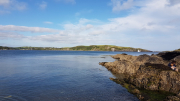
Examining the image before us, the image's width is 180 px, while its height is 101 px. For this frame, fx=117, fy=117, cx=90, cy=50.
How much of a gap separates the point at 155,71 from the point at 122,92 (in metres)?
8.76

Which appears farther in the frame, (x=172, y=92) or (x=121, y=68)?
(x=121, y=68)

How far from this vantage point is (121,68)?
38.8 metres

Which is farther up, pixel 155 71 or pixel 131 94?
pixel 155 71

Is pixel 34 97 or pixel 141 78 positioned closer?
pixel 34 97

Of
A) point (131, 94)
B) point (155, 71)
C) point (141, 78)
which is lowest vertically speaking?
point (131, 94)

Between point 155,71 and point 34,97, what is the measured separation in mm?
22310

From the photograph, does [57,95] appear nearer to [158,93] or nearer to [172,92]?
[158,93]

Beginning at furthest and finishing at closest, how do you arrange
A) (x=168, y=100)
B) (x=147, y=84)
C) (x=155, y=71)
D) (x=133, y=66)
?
(x=133, y=66) → (x=155, y=71) → (x=147, y=84) → (x=168, y=100)

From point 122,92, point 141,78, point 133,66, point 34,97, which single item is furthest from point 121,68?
point 34,97

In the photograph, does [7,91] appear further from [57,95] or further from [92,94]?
[92,94]

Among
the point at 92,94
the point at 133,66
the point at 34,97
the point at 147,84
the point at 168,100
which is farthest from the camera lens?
the point at 133,66

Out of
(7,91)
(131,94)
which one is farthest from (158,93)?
(7,91)

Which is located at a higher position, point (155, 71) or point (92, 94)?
point (155, 71)

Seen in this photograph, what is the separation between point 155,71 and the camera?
23422 millimetres
